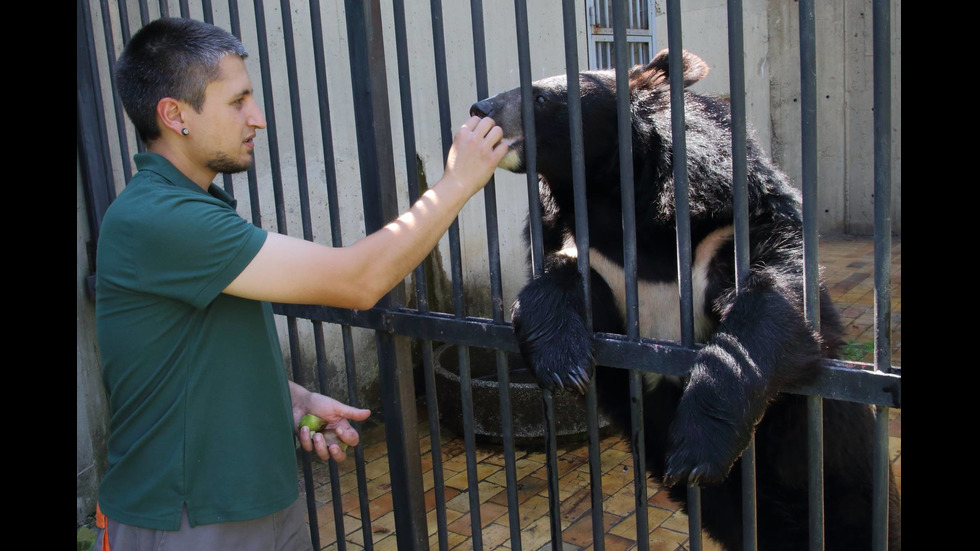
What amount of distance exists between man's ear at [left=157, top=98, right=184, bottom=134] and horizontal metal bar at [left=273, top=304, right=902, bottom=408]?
96 cm

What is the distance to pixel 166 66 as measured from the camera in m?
2.22

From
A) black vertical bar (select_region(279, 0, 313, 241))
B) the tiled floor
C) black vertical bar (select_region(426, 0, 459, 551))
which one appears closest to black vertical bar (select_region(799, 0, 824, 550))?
black vertical bar (select_region(426, 0, 459, 551))

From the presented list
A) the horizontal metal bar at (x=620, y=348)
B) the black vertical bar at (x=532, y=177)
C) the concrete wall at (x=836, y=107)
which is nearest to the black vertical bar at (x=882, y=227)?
the horizontal metal bar at (x=620, y=348)

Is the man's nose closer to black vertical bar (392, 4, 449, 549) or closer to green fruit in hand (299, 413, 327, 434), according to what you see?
black vertical bar (392, 4, 449, 549)

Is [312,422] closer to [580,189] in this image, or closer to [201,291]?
[201,291]

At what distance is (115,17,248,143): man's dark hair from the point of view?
2.22m

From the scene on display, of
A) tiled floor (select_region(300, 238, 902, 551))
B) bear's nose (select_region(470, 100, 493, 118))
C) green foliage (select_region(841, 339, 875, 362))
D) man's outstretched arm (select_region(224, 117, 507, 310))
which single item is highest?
bear's nose (select_region(470, 100, 493, 118))

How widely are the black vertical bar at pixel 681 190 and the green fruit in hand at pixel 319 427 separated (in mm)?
1133

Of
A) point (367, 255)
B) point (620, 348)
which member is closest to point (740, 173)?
point (620, 348)

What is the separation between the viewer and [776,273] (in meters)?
2.41

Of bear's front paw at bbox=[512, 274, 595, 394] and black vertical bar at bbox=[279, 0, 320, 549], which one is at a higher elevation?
black vertical bar at bbox=[279, 0, 320, 549]

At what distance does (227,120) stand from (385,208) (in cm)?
68
